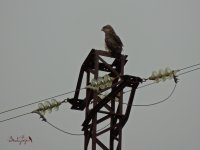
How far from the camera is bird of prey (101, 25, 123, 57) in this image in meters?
9.19

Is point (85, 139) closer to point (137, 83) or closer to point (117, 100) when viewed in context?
point (117, 100)

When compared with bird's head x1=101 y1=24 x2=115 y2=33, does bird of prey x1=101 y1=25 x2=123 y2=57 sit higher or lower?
lower

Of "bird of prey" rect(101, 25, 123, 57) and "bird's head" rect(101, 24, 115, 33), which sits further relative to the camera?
"bird's head" rect(101, 24, 115, 33)

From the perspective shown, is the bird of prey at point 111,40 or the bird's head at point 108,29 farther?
the bird's head at point 108,29

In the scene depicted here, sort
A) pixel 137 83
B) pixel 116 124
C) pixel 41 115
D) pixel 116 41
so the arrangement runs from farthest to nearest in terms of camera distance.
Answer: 1. pixel 116 41
2. pixel 41 115
3. pixel 116 124
4. pixel 137 83

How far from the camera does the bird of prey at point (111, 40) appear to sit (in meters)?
9.19

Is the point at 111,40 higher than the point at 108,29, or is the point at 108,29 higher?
the point at 108,29

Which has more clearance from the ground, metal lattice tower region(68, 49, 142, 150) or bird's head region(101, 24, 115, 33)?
bird's head region(101, 24, 115, 33)

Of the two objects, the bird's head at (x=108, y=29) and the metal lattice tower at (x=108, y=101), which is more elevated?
the bird's head at (x=108, y=29)

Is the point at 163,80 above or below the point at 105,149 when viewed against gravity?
above

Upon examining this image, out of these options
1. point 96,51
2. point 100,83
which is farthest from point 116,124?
point 96,51

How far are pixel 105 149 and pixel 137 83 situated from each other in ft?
3.65

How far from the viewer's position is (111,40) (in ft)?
31.7

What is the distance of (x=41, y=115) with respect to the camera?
819 centimetres
